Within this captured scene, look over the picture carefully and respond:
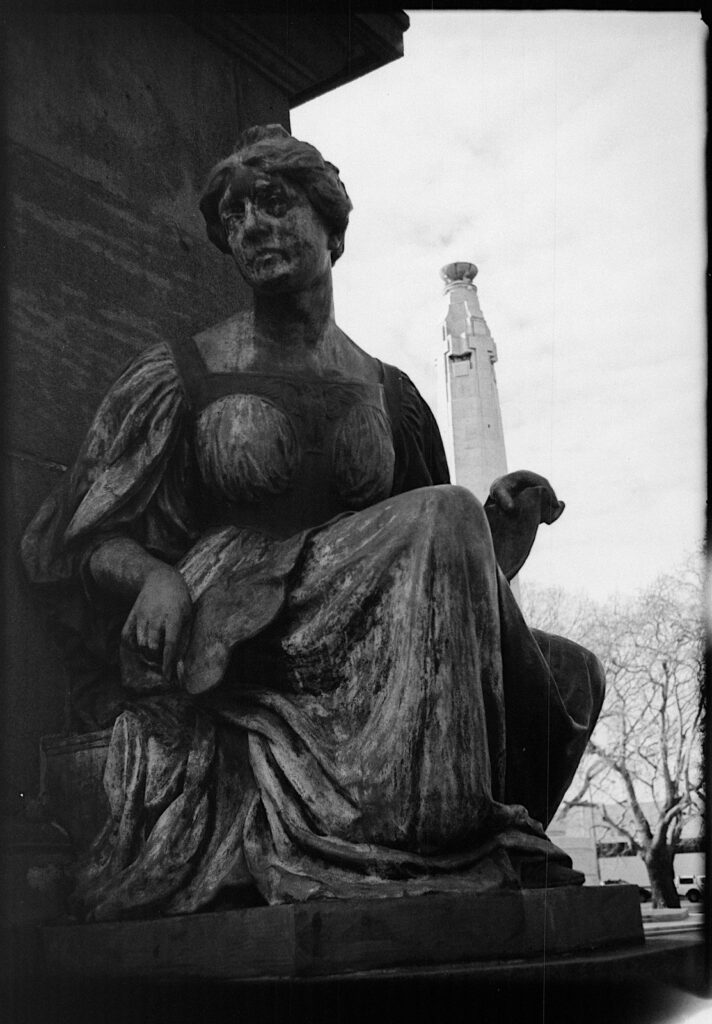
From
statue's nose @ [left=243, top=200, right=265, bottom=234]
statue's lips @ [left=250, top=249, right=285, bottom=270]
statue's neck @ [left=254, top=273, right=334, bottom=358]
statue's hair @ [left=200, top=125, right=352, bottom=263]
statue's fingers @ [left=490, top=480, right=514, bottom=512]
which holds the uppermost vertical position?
statue's hair @ [left=200, top=125, right=352, bottom=263]

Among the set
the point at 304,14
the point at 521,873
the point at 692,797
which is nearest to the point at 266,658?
the point at 521,873

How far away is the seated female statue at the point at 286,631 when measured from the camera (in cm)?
367

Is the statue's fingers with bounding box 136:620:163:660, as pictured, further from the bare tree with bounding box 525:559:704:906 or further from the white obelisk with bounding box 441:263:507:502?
the white obelisk with bounding box 441:263:507:502

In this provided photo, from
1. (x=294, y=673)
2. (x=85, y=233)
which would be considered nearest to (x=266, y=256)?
(x=85, y=233)

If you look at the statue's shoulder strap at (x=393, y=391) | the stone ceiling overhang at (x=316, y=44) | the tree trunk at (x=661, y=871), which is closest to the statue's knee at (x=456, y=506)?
the statue's shoulder strap at (x=393, y=391)

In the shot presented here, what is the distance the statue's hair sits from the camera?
4434mm

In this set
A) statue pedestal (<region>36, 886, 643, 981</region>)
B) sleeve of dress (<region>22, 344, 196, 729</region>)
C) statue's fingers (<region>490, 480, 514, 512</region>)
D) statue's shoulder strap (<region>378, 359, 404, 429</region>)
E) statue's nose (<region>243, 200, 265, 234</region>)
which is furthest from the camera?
statue's shoulder strap (<region>378, 359, 404, 429</region>)

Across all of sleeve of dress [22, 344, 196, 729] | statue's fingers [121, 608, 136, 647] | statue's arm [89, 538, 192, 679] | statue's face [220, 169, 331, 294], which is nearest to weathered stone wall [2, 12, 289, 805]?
sleeve of dress [22, 344, 196, 729]

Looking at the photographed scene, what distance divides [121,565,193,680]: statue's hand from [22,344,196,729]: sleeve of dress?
0.29m

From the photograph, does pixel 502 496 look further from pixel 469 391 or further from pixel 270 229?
pixel 469 391

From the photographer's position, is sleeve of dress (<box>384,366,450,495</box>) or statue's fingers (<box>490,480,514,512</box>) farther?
sleeve of dress (<box>384,366,450,495</box>)

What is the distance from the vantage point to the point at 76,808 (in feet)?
13.7

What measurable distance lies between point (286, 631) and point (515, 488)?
1.07m

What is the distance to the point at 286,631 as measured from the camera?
3930mm
